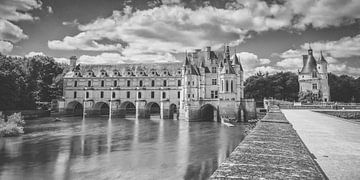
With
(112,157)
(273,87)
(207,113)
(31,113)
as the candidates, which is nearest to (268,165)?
(112,157)

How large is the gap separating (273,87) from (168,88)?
1268 inches

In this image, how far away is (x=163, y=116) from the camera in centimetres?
4875

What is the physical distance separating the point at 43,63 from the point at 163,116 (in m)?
34.7

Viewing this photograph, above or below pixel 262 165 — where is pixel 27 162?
below

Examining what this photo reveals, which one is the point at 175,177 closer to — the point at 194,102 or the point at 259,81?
the point at 194,102

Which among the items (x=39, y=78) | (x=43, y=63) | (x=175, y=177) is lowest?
(x=175, y=177)

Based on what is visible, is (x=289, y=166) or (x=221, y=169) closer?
(x=221, y=169)

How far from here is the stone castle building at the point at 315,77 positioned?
57.6 m

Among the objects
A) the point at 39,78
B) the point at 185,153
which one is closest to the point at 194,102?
the point at 185,153

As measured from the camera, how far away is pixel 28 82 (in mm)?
52750

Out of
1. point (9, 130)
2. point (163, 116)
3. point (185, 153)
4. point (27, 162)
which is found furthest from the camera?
point (163, 116)

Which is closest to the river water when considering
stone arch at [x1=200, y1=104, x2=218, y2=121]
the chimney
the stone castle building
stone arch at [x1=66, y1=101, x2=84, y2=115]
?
stone arch at [x1=200, y1=104, x2=218, y2=121]

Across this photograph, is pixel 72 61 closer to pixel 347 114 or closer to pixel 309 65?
pixel 347 114

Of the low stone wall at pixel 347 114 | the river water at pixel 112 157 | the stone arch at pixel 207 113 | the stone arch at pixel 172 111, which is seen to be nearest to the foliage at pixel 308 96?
the stone arch at pixel 207 113
